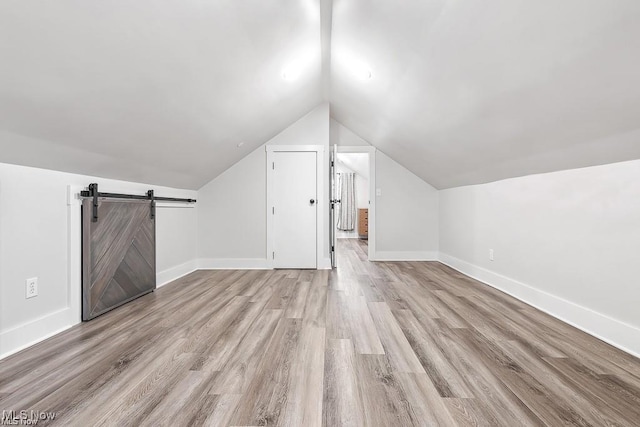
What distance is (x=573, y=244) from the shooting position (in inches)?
89.7

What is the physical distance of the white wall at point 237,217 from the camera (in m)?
4.40

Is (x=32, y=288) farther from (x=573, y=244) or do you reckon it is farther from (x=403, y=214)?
(x=403, y=214)

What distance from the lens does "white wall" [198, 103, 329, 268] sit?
4402mm

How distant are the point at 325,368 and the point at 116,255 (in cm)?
203

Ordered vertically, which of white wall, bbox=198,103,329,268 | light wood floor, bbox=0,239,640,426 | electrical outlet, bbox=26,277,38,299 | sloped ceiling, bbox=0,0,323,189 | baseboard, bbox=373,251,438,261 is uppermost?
sloped ceiling, bbox=0,0,323,189

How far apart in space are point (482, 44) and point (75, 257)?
2.92m

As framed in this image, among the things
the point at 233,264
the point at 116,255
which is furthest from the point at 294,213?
the point at 116,255

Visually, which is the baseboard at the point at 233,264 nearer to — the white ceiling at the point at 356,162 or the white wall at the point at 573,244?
the white wall at the point at 573,244

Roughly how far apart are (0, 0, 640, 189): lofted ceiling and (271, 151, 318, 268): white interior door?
3.75ft

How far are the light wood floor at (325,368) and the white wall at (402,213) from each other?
89.8 inches

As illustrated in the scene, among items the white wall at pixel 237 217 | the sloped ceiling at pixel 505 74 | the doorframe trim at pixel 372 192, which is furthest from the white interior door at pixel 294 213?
the sloped ceiling at pixel 505 74

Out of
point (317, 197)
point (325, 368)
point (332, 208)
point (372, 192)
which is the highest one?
point (372, 192)

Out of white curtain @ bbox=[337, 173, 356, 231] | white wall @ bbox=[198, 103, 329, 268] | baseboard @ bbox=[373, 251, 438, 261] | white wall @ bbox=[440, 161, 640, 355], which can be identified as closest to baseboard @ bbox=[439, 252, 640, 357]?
white wall @ bbox=[440, 161, 640, 355]

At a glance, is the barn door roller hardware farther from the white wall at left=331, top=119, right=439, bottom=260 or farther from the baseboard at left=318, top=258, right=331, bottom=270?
the white wall at left=331, top=119, right=439, bottom=260
